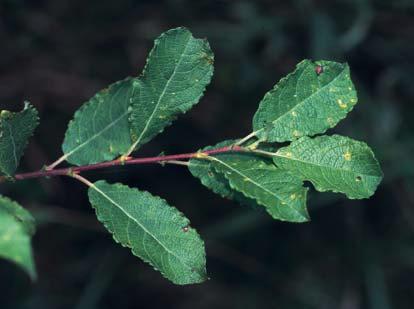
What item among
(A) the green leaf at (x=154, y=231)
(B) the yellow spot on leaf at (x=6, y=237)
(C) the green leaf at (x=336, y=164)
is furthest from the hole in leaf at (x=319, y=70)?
(B) the yellow spot on leaf at (x=6, y=237)

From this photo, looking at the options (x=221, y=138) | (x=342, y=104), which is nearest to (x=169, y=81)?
(x=342, y=104)

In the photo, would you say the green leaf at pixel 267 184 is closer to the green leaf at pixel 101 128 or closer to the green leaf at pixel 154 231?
the green leaf at pixel 154 231

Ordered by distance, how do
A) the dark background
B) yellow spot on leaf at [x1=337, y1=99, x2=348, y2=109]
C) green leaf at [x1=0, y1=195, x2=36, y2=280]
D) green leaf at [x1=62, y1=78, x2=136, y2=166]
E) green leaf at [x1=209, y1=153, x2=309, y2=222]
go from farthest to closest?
the dark background < green leaf at [x1=62, y1=78, x2=136, y2=166] < yellow spot on leaf at [x1=337, y1=99, x2=348, y2=109] < green leaf at [x1=209, y1=153, x2=309, y2=222] < green leaf at [x1=0, y1=195, x2=36, y2=280]

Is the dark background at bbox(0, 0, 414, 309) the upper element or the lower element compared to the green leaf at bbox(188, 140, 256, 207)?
lower

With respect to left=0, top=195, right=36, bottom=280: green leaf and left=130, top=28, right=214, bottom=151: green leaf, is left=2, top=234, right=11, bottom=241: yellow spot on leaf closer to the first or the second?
left=0, top=195, right=36, bottom=280: green leaf

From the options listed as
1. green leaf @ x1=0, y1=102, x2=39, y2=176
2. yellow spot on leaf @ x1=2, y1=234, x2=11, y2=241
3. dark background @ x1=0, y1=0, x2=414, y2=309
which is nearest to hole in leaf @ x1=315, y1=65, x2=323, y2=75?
green leaf @ x1=0, y1=102, x2=39, y2=176
